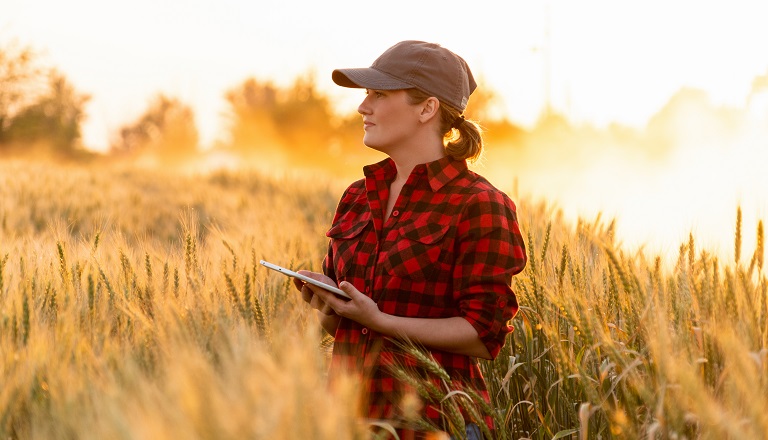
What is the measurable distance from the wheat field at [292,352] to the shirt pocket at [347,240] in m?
0.23

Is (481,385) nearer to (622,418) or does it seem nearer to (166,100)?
(622,418)

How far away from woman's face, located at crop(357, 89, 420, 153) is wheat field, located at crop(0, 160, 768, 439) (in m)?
0.60

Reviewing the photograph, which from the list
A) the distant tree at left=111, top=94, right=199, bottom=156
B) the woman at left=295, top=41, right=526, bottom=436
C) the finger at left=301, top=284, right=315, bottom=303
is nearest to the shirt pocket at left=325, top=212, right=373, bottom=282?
the woman at left=295, top=41, right=526, bottom=436

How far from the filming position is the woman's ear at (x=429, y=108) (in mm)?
2600

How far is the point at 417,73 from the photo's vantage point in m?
2.58

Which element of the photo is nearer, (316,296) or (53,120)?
(316,296)

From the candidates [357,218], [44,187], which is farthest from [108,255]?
[44,187]

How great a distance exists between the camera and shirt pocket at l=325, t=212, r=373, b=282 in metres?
2.56

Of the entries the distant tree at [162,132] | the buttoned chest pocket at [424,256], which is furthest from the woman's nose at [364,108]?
the distant tree at [162,132]

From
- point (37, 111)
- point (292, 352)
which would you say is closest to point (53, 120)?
point (37, 111)

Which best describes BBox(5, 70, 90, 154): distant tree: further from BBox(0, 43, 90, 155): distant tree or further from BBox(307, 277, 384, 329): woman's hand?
BBox(307, 277, 384, 329): woman's hand

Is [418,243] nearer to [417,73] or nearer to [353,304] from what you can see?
[353,304]

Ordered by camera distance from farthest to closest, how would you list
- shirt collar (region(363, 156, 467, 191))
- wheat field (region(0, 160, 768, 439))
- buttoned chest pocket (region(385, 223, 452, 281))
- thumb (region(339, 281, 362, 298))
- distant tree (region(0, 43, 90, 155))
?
distant tree (region(0, 43, 90, 155)), shirt collar (region(363, 156, 467, 191)), buttoned chest pocket (region(385, 223, 452, 281)), thumb (region(339, 281, 362, 298)), wheat field (region(0, 160, 768, 439))

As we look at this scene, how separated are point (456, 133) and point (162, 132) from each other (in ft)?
128
